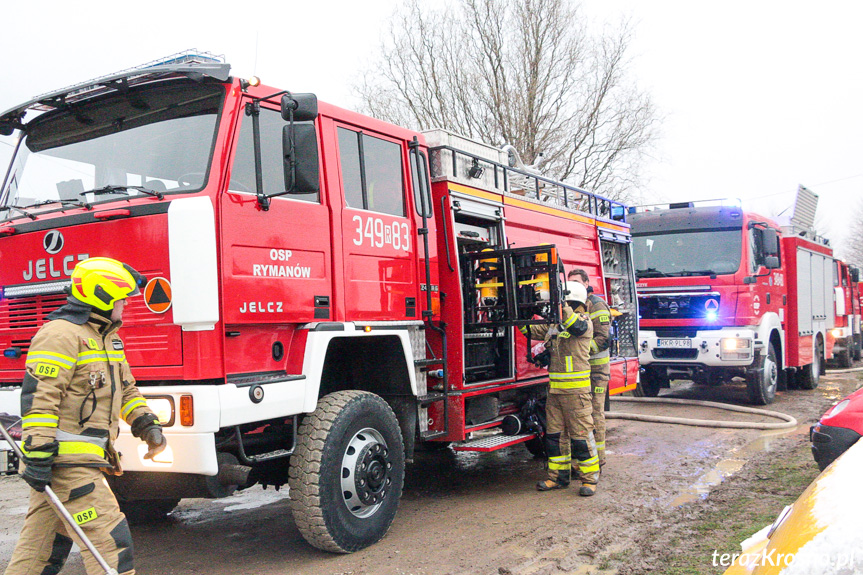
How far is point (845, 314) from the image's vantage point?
55.2ft

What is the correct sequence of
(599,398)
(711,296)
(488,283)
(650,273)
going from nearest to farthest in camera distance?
1. (488,283)
2. (599,398)
3. (711,296)
4. (650,273)

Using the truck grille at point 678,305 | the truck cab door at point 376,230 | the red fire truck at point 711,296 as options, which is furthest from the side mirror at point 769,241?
the truck cab door at point 376,230

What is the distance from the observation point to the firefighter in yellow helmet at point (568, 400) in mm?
6191

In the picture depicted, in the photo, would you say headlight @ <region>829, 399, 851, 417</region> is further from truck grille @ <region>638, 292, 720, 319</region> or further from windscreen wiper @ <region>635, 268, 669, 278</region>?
windscreen wiper @ <region>635, 268, 669, 278</region>

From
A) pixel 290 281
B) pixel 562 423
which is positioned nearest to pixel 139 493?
pixel 290 281

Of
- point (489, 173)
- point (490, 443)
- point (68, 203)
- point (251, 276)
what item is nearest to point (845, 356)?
point (489, 173)

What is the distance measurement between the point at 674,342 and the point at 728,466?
3962 mm

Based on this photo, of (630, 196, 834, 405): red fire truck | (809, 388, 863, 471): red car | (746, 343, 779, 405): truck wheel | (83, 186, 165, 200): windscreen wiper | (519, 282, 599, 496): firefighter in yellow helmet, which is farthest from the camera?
(746, 343, 779, 405): truck wheel

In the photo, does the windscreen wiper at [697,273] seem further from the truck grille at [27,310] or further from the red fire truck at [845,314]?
the truck grille at [27,310]

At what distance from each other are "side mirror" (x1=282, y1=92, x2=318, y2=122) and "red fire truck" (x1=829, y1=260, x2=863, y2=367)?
1427 cm

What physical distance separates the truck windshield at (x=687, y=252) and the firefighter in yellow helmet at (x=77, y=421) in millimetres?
9155

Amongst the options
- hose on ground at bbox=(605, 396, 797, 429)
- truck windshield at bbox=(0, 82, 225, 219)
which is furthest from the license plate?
truck windshield at bbox=(0, 82, 225, 219)

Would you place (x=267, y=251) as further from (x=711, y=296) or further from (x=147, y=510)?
(x=711, y=296)

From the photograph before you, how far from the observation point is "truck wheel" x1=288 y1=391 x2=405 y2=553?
14.3ft
